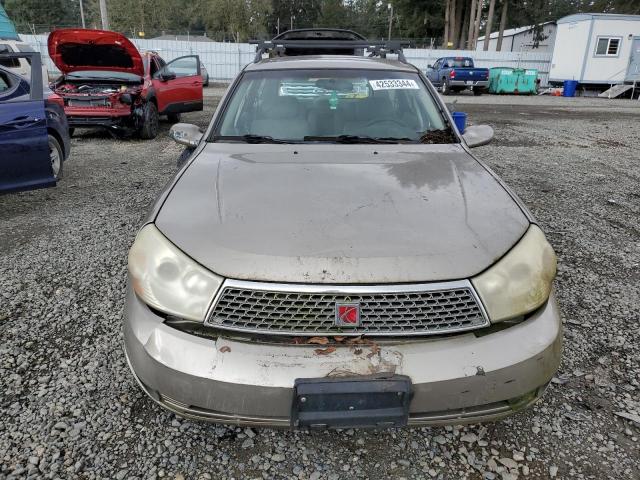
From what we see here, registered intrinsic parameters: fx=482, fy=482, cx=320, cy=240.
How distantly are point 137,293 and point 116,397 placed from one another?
775 mm

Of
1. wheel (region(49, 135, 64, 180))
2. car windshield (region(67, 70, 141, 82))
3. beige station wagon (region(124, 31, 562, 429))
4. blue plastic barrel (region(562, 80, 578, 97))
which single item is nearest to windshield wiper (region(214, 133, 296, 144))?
beige station wagon (region(124, 31, 562, 429))

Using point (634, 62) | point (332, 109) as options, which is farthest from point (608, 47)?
point (332, 109)

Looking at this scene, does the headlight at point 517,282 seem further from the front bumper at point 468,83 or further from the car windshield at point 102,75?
the front bumper at point 468,83

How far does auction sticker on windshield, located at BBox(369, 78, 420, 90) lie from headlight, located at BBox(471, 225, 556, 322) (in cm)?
178

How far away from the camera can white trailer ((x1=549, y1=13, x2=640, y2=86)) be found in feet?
75.4

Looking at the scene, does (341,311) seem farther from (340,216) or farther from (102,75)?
(102,75)

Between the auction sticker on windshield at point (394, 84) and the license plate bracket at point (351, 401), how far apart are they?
2.27 m

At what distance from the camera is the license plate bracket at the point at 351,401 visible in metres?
1.63

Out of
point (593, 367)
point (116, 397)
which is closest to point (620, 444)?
point (593, 367)

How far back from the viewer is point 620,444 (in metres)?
2.12

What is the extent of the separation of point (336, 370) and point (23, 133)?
4160 millimetres

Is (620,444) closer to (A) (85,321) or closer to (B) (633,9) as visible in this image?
(A) (85,321)

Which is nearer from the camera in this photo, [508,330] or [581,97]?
[508,330]

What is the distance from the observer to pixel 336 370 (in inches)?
65.5
